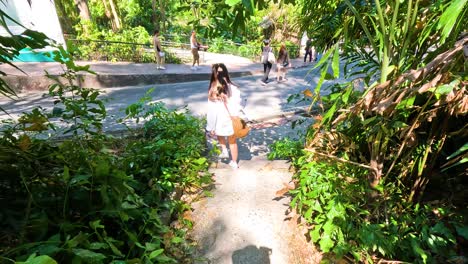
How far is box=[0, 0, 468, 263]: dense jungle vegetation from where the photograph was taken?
1646mm

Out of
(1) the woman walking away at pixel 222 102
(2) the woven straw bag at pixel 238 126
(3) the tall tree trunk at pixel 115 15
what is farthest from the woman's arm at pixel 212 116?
(3) the tall tree trunk at pixel 115 15

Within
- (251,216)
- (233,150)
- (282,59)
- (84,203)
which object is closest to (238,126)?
(233,150)

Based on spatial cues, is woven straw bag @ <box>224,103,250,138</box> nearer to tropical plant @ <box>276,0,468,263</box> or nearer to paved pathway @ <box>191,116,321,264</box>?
paved pathway @ <box>191,116,321,264</box>

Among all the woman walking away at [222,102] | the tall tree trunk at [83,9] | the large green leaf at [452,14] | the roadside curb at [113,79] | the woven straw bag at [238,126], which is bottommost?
the roadside curb at [113,79]

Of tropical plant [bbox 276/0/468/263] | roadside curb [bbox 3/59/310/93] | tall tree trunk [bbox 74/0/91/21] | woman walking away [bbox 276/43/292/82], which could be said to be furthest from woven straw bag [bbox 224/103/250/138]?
tall tree trunk [bbox 74/0/91/21]

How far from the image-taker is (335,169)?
2816mm

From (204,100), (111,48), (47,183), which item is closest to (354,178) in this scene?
(47,183)

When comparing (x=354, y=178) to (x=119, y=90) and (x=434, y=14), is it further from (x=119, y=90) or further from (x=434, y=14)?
(x=119, y=90)

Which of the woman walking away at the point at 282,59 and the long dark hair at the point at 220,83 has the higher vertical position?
the long dark hair at the point at 220,83

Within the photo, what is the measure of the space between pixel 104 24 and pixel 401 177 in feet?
75.7

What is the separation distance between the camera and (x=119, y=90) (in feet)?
28.7

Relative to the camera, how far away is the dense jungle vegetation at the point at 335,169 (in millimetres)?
1646

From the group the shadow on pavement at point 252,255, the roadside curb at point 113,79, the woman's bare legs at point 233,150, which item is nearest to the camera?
the shadow on pavement at point 252,255

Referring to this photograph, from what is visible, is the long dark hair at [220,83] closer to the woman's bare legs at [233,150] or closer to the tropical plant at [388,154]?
the woman's bare legs at [233,150]
